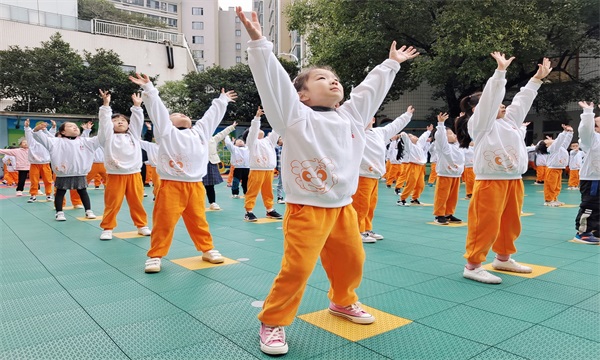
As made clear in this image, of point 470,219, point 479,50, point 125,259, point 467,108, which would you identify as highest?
point 479,50

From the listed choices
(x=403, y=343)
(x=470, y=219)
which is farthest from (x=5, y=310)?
(x=470, y=219)

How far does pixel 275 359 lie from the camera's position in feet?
7.84

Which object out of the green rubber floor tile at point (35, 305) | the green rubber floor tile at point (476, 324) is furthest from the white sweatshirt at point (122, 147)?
the green rubber floor tile at point (476, 324)

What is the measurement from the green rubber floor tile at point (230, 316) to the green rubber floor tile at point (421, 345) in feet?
2.61

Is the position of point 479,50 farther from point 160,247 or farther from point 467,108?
point 160,247

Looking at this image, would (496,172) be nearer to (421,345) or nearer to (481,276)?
(481,276)

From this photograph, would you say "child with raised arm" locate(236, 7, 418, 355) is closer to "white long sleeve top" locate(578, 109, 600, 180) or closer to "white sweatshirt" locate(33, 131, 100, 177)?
"white long sleeve top" locate(578, 109, 600, 180)

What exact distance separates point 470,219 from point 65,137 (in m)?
6.92

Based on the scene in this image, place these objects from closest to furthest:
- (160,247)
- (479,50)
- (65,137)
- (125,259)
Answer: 1. (160,247)
2. (125,259)
3. (65,137)
4. (479,50)

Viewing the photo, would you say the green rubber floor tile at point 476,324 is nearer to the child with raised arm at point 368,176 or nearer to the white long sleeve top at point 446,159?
the child with raised arm at point 368,176

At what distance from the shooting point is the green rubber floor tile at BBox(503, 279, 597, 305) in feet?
11.2

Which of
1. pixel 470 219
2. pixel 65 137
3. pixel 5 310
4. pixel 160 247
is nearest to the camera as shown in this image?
pixel 5 310

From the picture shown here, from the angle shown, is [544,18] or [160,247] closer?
[160,247]

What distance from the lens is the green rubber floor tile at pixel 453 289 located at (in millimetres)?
3479
